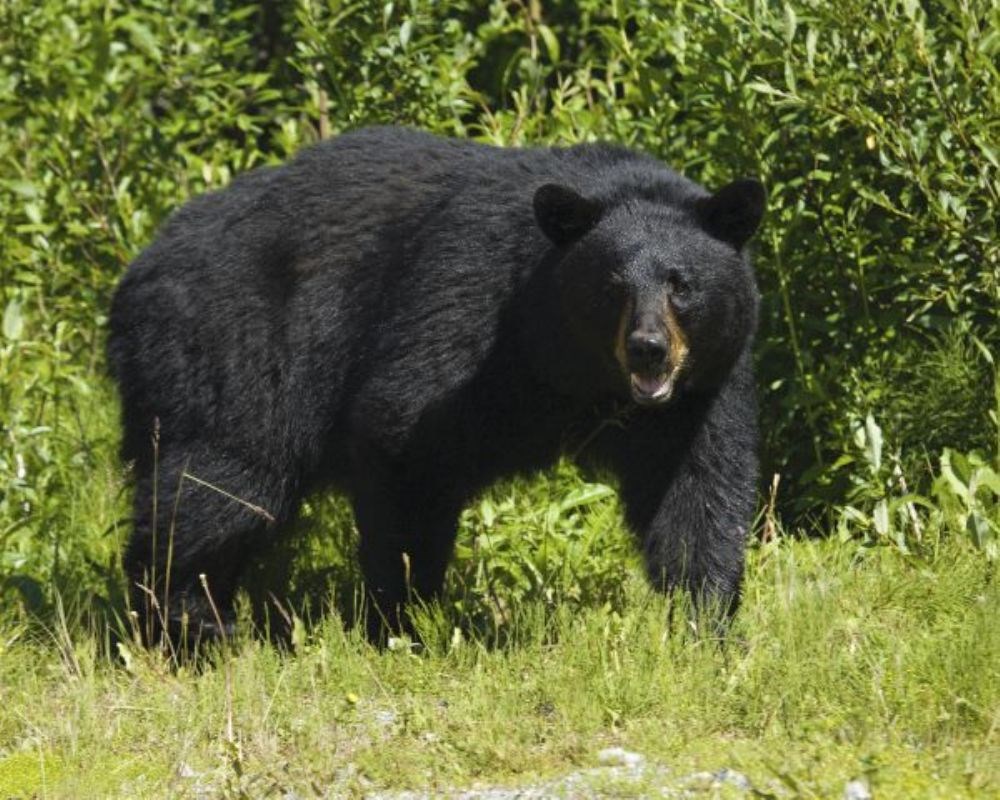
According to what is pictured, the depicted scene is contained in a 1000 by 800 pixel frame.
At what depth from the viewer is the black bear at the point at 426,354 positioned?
607cm

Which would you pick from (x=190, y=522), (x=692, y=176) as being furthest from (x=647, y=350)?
(x=692, y=176)

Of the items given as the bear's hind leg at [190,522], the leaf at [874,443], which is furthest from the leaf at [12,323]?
the leaf at [874,443]

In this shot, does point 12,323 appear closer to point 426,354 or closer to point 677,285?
point 426,354

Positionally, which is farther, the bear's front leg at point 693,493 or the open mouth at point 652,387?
the bear's front leg at point 693,493

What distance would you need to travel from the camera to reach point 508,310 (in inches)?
244

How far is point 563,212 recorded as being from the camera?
239 inches

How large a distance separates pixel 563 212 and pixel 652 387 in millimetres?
668

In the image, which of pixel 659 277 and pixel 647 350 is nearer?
pixel 647 350

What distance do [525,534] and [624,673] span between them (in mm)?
1670

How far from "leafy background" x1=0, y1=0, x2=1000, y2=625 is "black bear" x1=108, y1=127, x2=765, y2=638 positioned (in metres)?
0.44

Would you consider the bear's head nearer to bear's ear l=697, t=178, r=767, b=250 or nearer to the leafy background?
bear's ear l=697, t=178, r=767, b=250

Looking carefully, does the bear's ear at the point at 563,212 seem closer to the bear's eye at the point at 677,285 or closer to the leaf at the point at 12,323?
the bear's eye at the point at 677,285

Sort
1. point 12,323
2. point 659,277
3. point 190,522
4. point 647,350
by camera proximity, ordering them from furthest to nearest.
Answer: point 12,323, point 190,522, point 659,277, point 647,350

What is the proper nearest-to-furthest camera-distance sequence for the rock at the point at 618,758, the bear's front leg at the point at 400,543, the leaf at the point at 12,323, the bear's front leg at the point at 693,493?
the rock at the point at 618,758, the bear's front leg at the point at 693,493, the bear's front leg at the point at 400,543, the leaf at the point at 12,323
